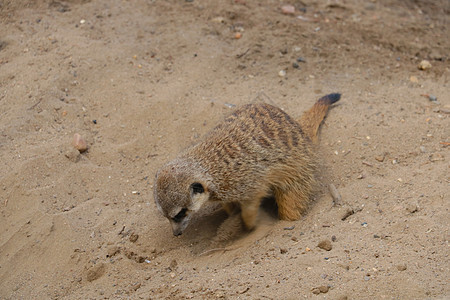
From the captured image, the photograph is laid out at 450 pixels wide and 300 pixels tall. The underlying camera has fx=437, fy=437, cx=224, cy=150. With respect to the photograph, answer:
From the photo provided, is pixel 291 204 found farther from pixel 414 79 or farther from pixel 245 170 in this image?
pixel 414 79

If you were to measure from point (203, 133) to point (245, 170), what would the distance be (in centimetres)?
88

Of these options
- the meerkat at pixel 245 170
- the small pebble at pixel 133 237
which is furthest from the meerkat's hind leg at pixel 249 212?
the small pebble at pixel 133 237

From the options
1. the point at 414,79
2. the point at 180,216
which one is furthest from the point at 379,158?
the point at 180,216

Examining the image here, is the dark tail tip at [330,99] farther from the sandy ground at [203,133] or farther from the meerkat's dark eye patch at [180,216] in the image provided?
the meerkat's dark eye patch at [180,216]

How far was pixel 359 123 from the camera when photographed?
378 centimetres

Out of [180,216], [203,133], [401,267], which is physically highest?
[401,267]

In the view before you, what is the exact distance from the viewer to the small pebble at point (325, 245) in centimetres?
253

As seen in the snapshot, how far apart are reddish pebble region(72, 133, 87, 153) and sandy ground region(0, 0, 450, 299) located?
0.07 meters

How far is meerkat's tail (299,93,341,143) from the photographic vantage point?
3566mm

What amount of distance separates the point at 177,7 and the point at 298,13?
54.9 inches

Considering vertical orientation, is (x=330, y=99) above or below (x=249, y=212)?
above

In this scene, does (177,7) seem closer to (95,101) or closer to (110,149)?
(95,101)

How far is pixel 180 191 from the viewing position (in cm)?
267

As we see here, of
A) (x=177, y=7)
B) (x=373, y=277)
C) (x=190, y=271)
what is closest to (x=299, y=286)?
(x=373, y=277)
